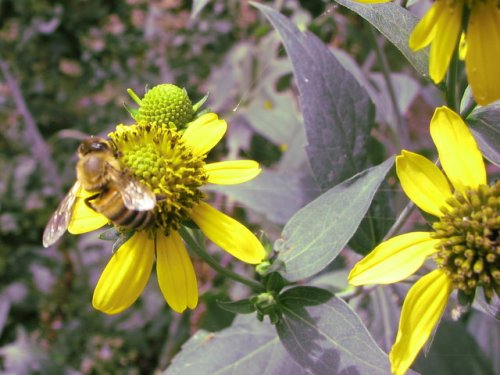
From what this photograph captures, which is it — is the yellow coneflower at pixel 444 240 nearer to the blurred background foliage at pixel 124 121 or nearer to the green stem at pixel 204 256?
the green stem at pixel 204 256

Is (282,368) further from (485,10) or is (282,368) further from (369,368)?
(485,10)

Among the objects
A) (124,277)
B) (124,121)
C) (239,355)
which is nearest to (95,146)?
(124,277)

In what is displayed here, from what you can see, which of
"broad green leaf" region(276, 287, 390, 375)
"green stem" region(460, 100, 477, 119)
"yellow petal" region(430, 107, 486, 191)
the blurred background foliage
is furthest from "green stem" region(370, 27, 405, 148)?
"broad green leaf" region(276, 287, 390, 375)

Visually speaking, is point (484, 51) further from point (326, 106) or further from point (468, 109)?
point (326, 106)

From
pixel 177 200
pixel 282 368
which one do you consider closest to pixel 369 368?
pixel 282 368

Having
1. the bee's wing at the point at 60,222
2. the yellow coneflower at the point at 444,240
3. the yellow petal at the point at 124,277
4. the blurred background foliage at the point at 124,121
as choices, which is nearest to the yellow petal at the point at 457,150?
the yellow coneflower at the point at 444,240
